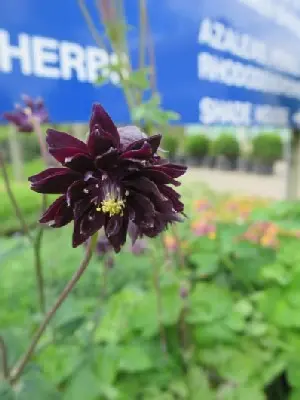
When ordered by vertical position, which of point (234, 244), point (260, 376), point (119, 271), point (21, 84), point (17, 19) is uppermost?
point (17, 19)

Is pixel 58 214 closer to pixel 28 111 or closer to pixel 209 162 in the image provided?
pixel 28 111

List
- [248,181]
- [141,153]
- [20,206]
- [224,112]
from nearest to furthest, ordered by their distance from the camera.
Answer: [141,153] < [224,112] < [20,206] < [248,181]

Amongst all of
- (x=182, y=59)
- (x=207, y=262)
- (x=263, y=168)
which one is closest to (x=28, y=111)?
(x=207, y=262)

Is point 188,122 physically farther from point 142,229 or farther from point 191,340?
point 142,229

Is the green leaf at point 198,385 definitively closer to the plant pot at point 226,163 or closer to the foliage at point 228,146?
the plant pot at point 226,163

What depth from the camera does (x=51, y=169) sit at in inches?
15.7

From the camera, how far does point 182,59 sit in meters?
1.64

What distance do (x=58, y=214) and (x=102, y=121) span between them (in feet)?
0.26

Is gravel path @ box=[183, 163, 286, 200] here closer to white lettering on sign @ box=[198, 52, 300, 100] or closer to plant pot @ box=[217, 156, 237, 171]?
plant pot @ box=[217, 156, 237, 171]

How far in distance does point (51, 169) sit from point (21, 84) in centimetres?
77

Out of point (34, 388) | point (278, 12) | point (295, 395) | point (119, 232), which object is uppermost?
point (278, 12)

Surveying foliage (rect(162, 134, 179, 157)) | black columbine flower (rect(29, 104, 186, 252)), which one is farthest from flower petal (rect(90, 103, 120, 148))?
foliage (rect(162, 134, 179, 157))

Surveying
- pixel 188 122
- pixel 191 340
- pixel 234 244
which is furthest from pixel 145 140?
pixel 188 122

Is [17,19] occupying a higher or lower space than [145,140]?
higher
